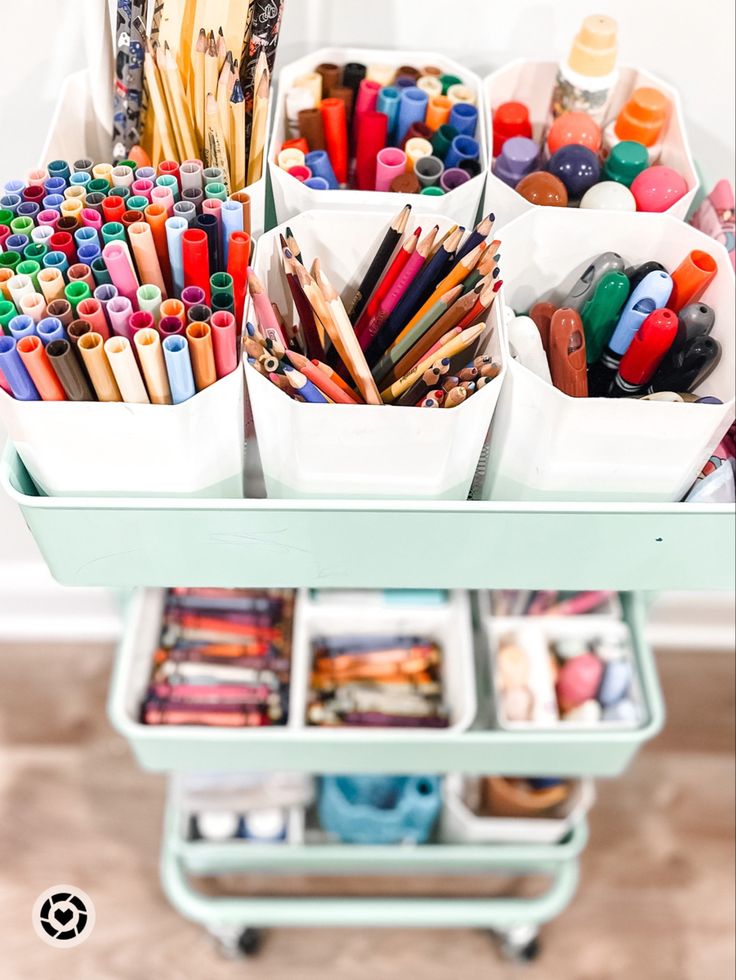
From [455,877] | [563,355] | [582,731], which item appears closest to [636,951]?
[455,877]

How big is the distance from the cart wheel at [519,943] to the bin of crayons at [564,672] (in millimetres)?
244

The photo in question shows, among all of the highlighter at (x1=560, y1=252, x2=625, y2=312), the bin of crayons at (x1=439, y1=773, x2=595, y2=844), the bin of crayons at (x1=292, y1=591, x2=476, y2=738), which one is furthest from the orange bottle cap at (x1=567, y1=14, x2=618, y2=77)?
the bin of crayons at (x1=439, y1=773, x2=595, y2=844)

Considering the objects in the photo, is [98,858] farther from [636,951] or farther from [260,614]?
[636,951]

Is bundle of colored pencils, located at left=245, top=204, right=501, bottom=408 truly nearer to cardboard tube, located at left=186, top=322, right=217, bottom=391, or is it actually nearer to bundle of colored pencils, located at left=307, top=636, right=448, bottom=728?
cardboard tube, located at left=186, top=322, right=217, bottom=391

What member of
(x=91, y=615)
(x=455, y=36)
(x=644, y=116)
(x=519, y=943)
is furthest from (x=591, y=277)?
(x=91, y=615)

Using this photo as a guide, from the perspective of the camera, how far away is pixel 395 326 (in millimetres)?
448

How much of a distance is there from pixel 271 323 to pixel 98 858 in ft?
2.46

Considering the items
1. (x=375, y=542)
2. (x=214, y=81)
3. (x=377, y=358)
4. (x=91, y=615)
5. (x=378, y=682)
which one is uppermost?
(x=214, y=81)

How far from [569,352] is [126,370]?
241mm

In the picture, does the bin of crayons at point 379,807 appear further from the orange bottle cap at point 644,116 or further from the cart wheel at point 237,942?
the orange bottle cap at point 644,116

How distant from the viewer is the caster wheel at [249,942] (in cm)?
86

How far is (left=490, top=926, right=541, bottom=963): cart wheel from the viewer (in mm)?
840

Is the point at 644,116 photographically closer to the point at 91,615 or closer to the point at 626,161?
the point at 626,161

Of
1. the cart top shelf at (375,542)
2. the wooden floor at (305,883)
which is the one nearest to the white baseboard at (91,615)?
the wooden floor at (305,883)
